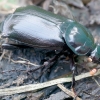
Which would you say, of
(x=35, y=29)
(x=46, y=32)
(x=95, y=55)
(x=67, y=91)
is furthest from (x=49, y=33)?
(x=67, y=91)

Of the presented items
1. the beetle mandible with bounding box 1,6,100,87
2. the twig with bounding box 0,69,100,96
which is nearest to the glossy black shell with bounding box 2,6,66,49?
the beetle mandible with bounding box 1,6,100,87

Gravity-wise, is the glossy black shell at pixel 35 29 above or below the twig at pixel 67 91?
above

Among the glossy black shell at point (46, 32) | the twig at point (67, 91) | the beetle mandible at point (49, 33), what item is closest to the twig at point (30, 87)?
the twig at point (67, 91)

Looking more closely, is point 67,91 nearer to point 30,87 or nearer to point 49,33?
point 30,87

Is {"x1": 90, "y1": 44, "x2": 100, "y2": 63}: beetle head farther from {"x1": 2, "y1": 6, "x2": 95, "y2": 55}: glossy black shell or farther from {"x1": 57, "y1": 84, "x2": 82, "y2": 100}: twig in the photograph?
{"x1": 57, "y1": 84, "x2": 82, "y2": 100}: twig

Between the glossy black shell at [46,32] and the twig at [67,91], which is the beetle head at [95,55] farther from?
the twig at [67,91]

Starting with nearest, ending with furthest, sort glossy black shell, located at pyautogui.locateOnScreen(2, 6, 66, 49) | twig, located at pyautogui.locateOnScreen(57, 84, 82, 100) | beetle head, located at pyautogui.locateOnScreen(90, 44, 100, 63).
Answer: twig, located at pyautogui.locateOnScreen(57, 84, 82, 100), glossy black shell, located at pyautogui.locateOnScreen(2, 6, 66, 49), beetle head, located at pyautogui.locateOnScreen(90, 44, 100, 63)

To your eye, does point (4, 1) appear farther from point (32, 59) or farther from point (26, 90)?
point (26, 90)

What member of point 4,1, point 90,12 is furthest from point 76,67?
point 4,1
